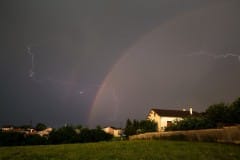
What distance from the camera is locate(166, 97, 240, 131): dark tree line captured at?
1463 inches

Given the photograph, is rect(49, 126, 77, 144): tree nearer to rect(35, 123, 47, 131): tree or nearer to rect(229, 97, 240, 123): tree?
rect(229, 97, 240, 123): tree

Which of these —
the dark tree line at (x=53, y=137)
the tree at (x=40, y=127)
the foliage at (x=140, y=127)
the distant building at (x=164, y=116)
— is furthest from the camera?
the tree at (x=40, y=127)

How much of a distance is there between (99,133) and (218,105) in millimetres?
21889

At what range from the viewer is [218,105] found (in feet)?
133

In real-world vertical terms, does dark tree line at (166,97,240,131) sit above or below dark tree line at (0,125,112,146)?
above

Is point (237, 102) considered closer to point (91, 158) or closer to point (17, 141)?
point (91, 158)

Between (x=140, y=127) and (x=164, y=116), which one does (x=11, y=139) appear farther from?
(x=164, y=116)

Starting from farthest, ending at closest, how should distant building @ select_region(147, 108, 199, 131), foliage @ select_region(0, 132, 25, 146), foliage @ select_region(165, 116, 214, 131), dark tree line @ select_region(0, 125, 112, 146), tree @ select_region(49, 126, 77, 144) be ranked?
1. distant building @ select_region(147, 108, 199, 131)
2. tree @ select_region(49, 126, 77, 144)
3. foliage @ select_region(0, 132, 25, 146)
4. dark tree line @ select_region(0, 125, 112, 146)
5. foliage @ select_region(165, 116, 214, 131)

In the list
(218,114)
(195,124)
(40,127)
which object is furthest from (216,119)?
(40,127)

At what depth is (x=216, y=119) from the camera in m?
39.5

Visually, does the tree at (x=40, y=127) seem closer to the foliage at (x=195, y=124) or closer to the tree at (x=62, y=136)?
Answer: the tree at (x=62, y=136)

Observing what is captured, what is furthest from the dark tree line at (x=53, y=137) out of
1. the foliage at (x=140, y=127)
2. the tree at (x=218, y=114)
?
the tree at (x=218, y=114)

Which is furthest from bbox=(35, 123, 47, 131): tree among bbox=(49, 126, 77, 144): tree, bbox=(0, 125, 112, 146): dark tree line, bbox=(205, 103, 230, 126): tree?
bbox=(205, 103, 230, 126): tree

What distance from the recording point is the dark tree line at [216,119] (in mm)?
37153
